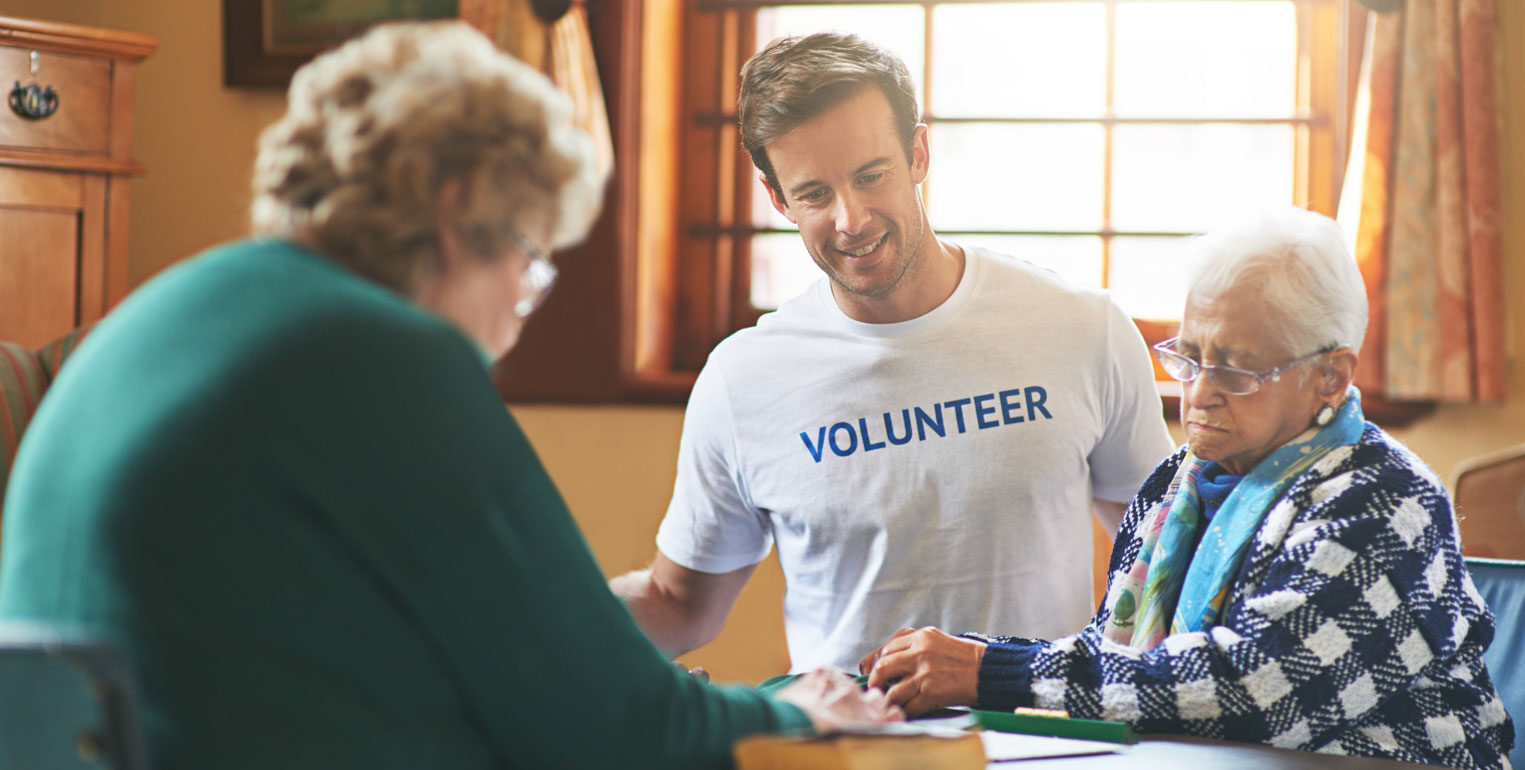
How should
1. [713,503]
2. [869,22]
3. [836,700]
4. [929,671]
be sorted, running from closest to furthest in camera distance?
[836,700] → [929,671] → [713,503] → [869,22]

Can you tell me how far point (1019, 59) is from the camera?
333 centimetres

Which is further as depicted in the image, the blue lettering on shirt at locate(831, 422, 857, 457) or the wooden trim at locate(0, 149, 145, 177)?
the wooden trim at locate(0, 149, 145, 177)

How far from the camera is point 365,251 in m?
0.95

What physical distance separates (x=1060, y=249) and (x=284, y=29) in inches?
80.0

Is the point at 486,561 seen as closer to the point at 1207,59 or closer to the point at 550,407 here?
the point at 550,407

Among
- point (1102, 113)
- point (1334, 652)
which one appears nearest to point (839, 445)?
point (1334, 652)

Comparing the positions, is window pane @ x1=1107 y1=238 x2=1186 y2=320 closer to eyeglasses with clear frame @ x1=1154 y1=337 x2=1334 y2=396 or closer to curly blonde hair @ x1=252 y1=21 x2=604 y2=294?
eyeglasses with clear frame @ x1=1154 y1=337 x2=1334 y2=396

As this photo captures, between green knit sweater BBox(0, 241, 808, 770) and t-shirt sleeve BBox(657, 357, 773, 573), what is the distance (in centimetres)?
116

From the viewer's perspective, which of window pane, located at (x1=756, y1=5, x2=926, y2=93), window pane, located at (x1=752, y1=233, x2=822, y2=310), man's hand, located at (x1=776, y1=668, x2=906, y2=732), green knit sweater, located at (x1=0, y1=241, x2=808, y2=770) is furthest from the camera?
window pane, located at (x1=752, y1=233, x2=822, y2=310)

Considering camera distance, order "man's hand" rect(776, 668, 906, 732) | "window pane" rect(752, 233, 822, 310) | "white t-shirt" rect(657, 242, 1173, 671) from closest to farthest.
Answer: "man's hand" rect(776, 668, 906, 732) → "white t-shirt" rect(657, 242, 1173, 671) → "window pane" rect(752, 233, 822, 310)

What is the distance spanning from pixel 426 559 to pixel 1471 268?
2601mm

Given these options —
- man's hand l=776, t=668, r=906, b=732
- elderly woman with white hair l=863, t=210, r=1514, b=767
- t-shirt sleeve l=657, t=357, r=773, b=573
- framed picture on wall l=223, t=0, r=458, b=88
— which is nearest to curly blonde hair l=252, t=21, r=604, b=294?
man's hand l=776, t=668, r=906, b=732

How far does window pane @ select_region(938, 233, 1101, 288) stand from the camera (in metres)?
3.30

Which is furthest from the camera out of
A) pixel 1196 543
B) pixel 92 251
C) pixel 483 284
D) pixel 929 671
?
pixel 92 251
